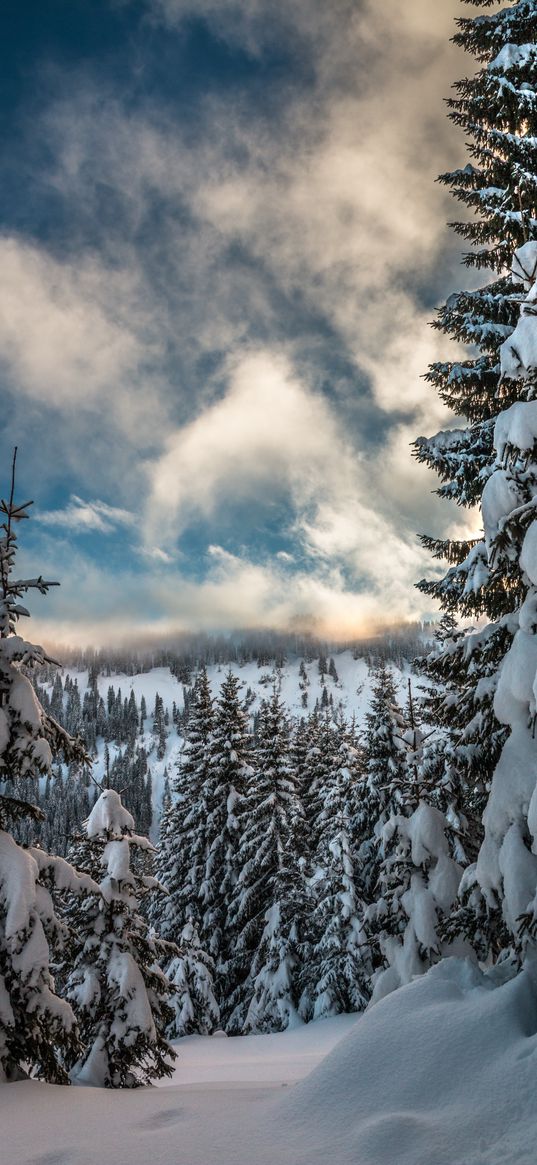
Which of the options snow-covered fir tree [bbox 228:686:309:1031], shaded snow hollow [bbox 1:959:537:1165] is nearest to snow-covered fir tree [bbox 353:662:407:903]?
snow-covered fir tree [bbox 228:686:309:1031]

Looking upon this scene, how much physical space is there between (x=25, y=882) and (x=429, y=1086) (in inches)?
207

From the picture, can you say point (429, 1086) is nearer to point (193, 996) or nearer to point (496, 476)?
point (496, 476)

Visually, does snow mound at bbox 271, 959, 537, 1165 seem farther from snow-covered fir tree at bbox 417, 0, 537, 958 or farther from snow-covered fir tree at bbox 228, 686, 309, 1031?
snow-covered fir tree at bbox 228, 686, 309, 1031

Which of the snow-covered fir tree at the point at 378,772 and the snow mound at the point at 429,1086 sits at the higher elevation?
the snow-covered fir tree at the point at 378,772

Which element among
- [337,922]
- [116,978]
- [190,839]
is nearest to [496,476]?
[116,978]

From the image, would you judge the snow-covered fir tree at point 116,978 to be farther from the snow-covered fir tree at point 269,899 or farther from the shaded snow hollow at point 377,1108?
the snow-covered fir tree at point 269,899

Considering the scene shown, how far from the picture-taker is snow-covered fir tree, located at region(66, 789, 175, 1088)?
9.92 metres

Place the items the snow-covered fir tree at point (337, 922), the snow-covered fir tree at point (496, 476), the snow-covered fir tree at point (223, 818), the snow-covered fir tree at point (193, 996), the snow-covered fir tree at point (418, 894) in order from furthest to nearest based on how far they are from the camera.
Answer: the snow-covered fir tree at point (223, 818)
the snow-covered fir tree at point (193, 996)
the snow-covered fir tree at point (337, 922)
the snow-covered fir tree at point (418, 894)
the snow-covered fir tree at point (496, 476)

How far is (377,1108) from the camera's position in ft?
13.4

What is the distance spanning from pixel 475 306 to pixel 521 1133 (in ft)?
36.9

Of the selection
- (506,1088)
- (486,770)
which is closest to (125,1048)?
(486,770)

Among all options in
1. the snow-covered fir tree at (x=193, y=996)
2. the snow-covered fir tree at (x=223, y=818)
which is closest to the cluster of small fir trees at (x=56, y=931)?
the snow-covered fir tree at (x=193, y=996)

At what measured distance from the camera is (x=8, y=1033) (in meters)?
7.13

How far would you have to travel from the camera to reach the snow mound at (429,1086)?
3521 millimetres
